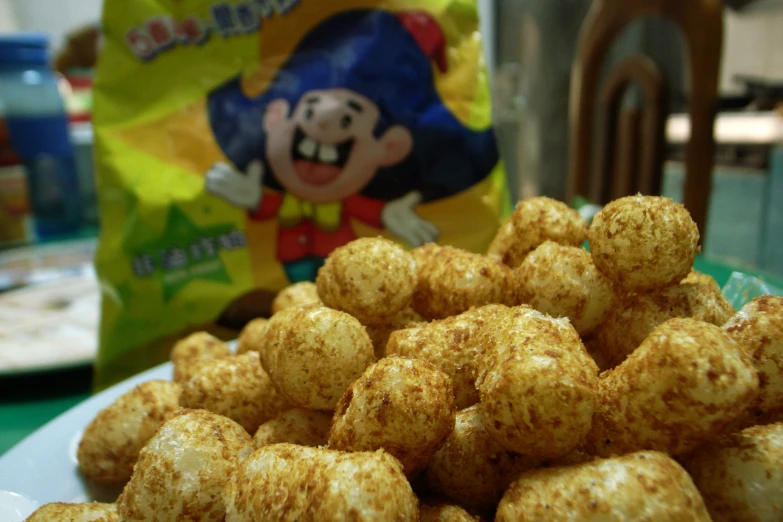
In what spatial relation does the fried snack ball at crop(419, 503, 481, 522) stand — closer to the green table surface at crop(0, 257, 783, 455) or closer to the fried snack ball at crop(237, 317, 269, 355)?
the fried snack ball at crop(237, 317, 269, 355)

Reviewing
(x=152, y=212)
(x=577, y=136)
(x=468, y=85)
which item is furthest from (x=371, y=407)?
(x=577, y=136)

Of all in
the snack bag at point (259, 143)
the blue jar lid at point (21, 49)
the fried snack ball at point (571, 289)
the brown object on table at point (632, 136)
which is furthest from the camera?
the blue jar lid at point (21, 49)

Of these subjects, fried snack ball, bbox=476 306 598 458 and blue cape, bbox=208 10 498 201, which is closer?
fried snack ball, bbox=476 306 598 458

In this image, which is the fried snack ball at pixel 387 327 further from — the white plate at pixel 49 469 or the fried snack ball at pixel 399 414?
the white plate at pixel 49 469

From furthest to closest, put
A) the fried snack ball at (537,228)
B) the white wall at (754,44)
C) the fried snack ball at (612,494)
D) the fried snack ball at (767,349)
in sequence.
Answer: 1. the white wall at (754,44)
2. the fried snack ball at (537,228)
3. the fried snack ball at (767,349)
4. the fried snack ball at (612,494)

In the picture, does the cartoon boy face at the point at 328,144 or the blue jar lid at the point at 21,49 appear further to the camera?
the blue jar lid at the point at 21,49

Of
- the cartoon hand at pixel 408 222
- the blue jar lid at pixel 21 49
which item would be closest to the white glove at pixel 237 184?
the cartoon hand at pixel 408 222

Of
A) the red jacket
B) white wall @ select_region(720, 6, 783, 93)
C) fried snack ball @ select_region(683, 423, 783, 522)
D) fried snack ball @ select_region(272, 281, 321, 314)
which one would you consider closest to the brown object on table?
the red jacket

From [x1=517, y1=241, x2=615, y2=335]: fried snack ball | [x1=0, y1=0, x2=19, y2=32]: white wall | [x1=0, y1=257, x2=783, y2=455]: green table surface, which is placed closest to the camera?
[x1=517, y1=241, x2=615, y2=335]: fried snack ball
